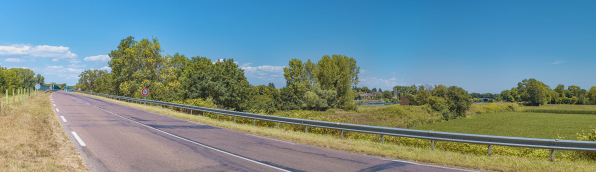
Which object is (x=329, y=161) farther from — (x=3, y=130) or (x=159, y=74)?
(x=159, y=74)

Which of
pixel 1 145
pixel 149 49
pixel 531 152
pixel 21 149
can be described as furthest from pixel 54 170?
pixel 149 49

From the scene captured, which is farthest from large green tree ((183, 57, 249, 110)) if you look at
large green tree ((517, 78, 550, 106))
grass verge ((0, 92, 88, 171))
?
large green tree ((517, 78, 550, 106))

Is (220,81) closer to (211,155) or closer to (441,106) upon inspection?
Result: (211,155)

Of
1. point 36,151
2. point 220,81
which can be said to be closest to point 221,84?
point 220,81

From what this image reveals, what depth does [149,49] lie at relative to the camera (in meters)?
47.3

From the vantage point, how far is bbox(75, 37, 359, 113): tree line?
43625 mm

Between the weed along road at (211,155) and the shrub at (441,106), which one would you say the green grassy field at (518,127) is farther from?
the weed along road at (211,155)

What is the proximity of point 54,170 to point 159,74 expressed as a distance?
157 feet

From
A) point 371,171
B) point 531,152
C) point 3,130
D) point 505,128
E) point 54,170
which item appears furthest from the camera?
point 505,128

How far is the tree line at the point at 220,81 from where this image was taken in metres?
43.6

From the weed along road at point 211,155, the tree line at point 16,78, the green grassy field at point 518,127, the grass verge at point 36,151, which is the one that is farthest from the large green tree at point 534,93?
the tree line at point 16,78

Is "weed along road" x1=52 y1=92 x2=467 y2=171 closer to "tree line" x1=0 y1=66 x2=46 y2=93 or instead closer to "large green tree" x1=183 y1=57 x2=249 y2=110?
"large green tree" x1=183 y1=57 x2=249 y2=110

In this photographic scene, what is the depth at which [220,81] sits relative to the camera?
4344 centimetres

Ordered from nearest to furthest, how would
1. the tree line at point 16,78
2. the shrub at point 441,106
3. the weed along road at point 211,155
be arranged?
the weed along road at point 211,155 < the shrub at point 441,106 < the tree line at point 16,78
